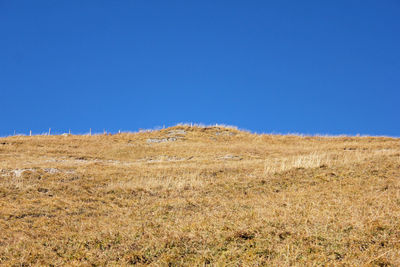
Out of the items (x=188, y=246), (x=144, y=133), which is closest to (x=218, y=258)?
(x=188, y=246)

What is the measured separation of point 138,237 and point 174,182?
9.36m

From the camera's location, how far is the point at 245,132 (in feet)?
164

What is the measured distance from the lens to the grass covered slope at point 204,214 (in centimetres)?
762

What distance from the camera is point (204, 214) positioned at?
11484 mm

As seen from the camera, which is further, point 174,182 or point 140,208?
point 174,182

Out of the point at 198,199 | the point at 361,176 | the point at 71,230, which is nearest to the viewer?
the point at 71,230

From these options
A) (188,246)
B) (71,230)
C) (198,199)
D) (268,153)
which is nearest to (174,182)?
(198,199)

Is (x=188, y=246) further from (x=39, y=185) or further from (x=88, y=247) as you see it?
(x=39, y=185)

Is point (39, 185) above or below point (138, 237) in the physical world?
above

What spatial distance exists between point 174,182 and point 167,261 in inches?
439

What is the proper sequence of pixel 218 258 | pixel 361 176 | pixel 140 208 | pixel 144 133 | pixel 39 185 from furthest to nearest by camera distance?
pixel 144 133, pixel 39 185, pixel 361 176, pixel 140 208, pixel 218 258

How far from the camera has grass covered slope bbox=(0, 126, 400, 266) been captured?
7.62 m

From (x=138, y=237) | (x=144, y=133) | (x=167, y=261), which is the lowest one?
(x=167, y=261)

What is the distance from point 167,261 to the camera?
7438mm
